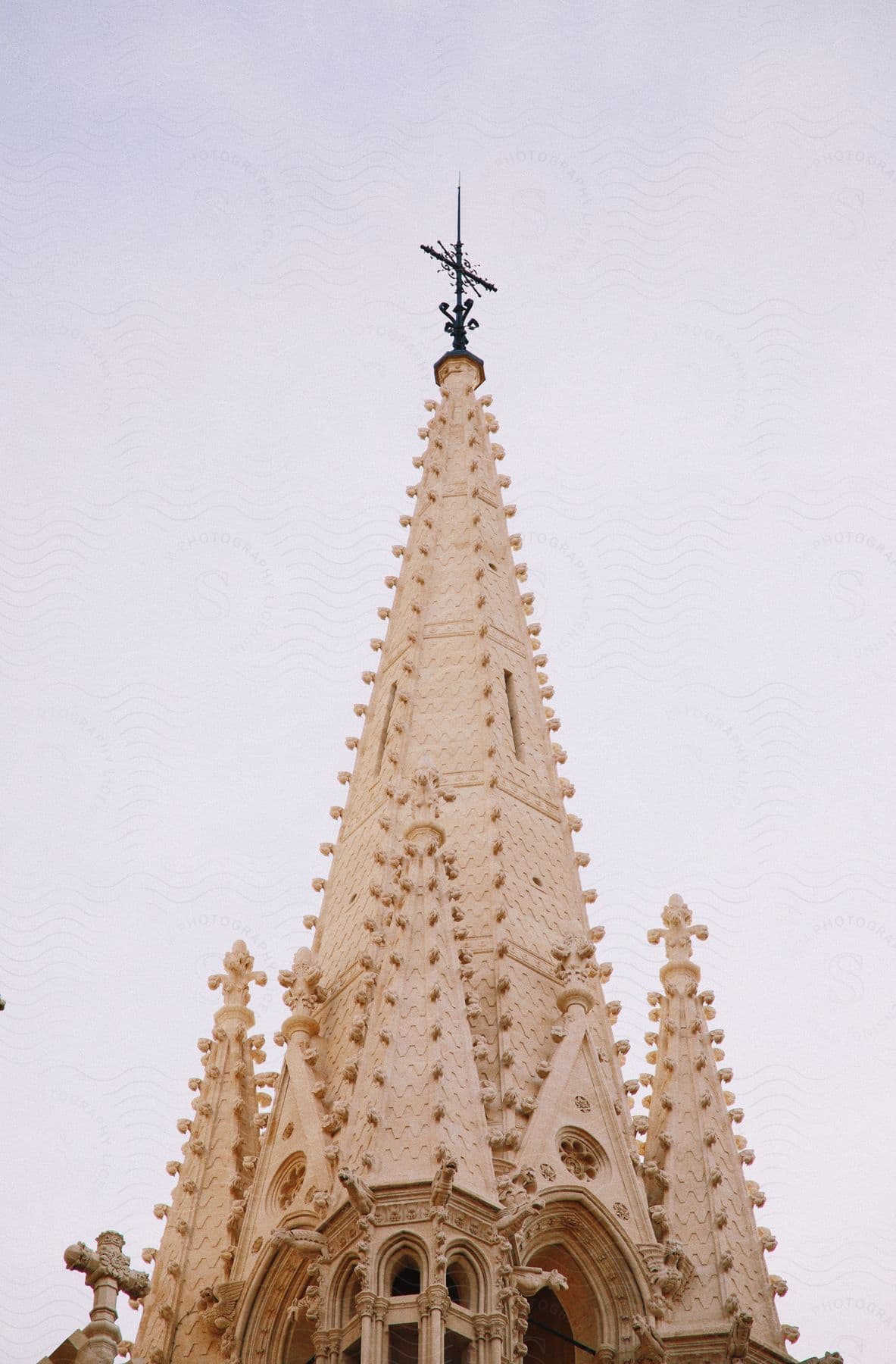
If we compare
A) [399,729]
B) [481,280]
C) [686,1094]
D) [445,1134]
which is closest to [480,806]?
[399,729]

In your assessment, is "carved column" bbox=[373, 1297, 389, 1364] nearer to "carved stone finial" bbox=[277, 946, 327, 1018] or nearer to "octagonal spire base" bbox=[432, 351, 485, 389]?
"carved stone finial" bbox=[277, 946, 327, 1018]

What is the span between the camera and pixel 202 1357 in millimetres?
36969

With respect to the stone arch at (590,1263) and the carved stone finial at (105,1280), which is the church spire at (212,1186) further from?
the carved stone finial at (105,1280)

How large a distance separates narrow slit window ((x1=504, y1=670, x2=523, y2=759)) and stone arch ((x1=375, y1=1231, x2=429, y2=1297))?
12.3m

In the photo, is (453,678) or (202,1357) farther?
(453,678)

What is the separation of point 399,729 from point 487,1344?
12.9 metres

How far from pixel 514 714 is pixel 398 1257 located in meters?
13.4

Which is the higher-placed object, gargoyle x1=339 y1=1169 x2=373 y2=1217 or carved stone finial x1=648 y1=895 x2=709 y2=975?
carved stone finial x1=648 y1=895 x2=709 y2=975

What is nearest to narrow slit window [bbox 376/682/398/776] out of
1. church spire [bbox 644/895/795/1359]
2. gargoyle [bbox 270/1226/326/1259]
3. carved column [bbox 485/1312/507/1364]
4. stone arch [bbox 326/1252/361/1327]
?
church spire [bbox 644/895/795/1359]

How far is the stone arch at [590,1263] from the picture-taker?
35469 millimetres

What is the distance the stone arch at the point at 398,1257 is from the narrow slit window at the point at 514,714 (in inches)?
483

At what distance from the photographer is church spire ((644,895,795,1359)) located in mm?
36688

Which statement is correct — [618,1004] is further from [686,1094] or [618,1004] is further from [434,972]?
[434,972]

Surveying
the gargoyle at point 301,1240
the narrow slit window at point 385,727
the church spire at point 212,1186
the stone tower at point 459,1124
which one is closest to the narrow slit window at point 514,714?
the stone tower at point 459,1124
